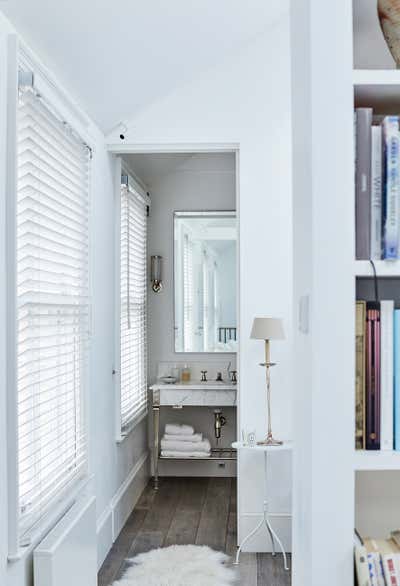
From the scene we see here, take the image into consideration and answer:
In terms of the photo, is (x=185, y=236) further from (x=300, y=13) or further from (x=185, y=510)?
(x=300, y=13)

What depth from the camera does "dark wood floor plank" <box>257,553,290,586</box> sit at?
3726 mm

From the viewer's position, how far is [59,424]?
10.1 ft

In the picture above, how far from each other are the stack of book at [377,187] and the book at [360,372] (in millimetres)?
108

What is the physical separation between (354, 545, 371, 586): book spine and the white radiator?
5.20 feet

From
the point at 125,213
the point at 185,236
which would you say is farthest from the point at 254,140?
the point at 185,236

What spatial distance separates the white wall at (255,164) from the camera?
4.27 m

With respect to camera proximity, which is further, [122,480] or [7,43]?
[122,480]

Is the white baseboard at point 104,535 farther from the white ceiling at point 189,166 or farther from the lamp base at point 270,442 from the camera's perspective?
the white ceiling at point 189,166

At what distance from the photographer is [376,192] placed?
1.32m

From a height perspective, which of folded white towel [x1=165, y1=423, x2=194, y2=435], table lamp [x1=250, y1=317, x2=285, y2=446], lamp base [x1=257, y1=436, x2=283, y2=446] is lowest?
folded white towel [x1=165, y1=423, x2=194, y2=435]

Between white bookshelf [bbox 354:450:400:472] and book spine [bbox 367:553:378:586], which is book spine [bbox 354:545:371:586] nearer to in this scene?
book spine [bbox 367:553:378:586]

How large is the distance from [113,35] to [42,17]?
0.60 m

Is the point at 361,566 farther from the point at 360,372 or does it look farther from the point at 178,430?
the point at 178,430

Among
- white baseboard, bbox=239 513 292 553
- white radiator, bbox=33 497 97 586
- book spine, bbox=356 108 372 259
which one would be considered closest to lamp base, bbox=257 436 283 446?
white baseboard, bbox=239 513 292 553
